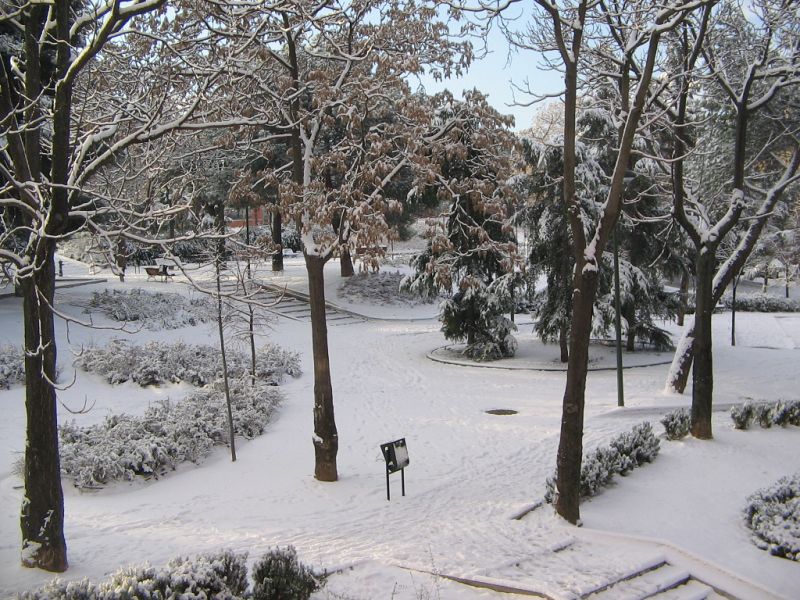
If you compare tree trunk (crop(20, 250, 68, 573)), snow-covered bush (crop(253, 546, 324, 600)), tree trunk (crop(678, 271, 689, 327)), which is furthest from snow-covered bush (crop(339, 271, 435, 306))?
snow-covered bush (crop(253, 546, 324, 600))

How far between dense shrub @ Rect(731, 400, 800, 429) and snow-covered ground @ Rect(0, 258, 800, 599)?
23 cm

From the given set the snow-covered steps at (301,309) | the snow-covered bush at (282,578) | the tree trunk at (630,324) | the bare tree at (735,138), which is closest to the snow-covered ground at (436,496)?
the snow-covered bush at (282,578)

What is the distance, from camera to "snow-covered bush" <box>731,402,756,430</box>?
40.0ft

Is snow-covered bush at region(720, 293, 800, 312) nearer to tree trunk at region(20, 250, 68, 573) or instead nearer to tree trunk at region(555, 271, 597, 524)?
tree trunk at region(555, 271, 597, 524)

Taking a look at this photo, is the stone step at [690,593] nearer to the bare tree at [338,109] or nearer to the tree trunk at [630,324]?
the bare tree at [338,109]

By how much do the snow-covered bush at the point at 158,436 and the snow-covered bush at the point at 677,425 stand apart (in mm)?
7657

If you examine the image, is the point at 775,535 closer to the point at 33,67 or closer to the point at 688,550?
the point at 688,550

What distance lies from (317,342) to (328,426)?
130 centimetres

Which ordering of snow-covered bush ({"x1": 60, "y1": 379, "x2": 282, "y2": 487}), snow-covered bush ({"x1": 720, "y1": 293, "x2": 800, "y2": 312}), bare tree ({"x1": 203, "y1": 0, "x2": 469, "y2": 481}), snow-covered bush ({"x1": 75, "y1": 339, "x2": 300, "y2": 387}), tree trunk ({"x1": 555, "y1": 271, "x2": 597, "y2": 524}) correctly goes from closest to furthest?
tree trunk ({"x1": 555, "y1": 271, "x2": 597, "y2": 524})
bare tree ({"x1": 203, "y1": 0, "x2": 469, "y2": 481})
snow-covered bush ({"x1": 60, "y1": 379, "x2": 282, "y2": 487})
snow-covered bush ({"x1": 75, "y1": 339, "x2": 300, "y2": 387})
snow-covered bush ({"x1": 720, "y1": 293, "x2": 800, "y2": 312})

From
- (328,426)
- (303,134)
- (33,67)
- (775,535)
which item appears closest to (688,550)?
(775,535)

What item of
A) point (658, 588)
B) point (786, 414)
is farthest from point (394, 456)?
point (786, 414)

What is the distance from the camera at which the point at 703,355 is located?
11641 mm

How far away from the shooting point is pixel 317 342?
9594 millimetres

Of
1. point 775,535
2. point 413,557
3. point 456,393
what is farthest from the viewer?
point 456,393
